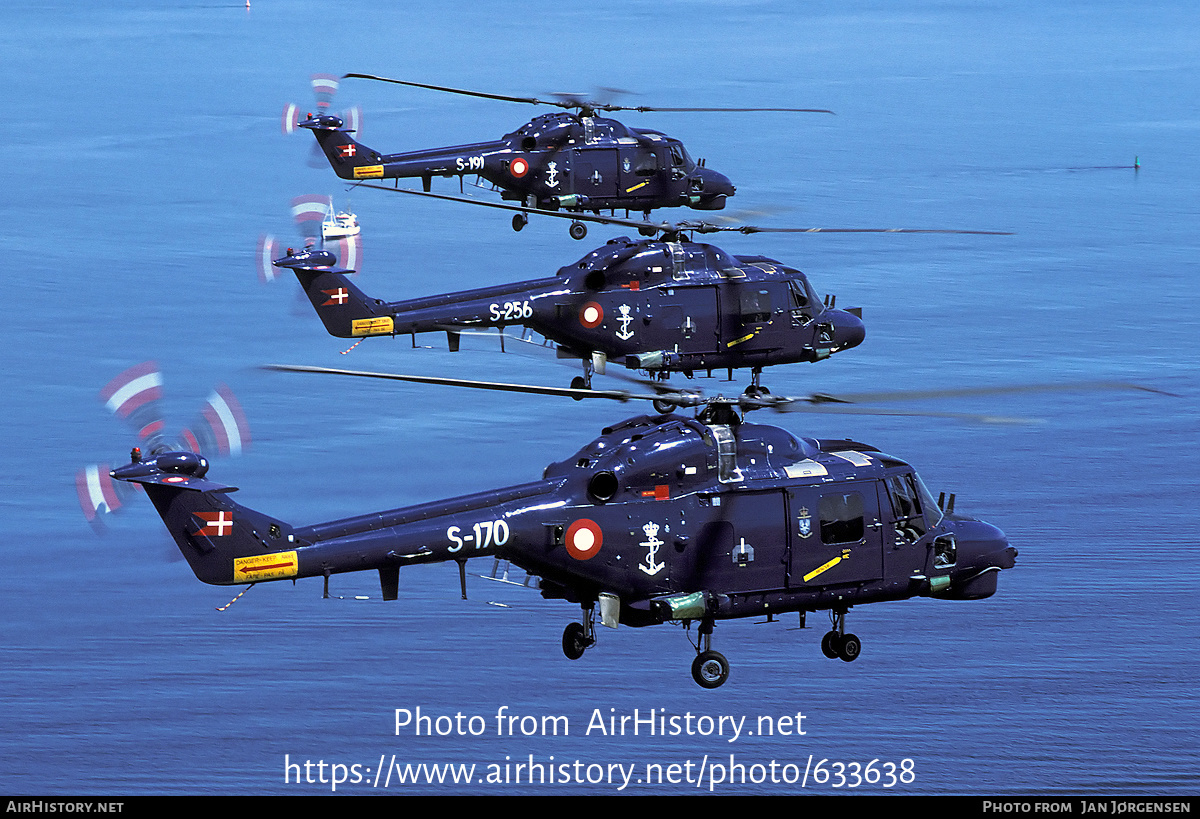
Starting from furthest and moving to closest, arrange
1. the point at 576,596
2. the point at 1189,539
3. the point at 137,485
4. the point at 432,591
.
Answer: the point at 1189,539
the point at 432,591
the point at 576,596
the point at 137,485

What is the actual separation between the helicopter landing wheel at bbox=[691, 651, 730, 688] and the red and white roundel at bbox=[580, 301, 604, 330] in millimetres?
18084

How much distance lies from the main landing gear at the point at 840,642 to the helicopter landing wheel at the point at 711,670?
3.13 meters

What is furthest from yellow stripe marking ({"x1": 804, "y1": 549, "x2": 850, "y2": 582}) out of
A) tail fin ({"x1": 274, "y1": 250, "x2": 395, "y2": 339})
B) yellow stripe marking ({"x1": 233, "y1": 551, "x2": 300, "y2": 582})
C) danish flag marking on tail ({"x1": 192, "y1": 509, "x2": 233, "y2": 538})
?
tail fin ({"x1": 274, "y1": 250, "x2": 395, "y2": 339})

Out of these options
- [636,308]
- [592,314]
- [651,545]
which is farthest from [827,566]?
[592,314]

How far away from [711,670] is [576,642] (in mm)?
3203

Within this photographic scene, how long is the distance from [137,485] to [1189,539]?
37288 millimetres

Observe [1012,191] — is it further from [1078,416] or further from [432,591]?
[432,591]

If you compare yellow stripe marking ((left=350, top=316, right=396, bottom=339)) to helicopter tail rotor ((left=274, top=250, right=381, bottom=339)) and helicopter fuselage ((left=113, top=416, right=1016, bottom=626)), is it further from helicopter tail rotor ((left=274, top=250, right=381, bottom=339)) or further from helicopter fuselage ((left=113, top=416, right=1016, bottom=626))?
helicopter fuselage ((left=113, top=416, right=1016, bottom=626))

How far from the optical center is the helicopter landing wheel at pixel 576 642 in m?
49.3

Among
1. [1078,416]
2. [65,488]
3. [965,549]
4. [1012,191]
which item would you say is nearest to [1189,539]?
[1078,416]

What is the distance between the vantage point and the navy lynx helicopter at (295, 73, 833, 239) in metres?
82.2

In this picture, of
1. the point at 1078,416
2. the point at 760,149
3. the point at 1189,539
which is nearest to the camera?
the point at 1189,539

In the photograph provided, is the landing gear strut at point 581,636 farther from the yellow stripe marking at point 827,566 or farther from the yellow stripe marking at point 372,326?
the yellow stripe marking at point 372,326

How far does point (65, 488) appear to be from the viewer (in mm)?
71000
